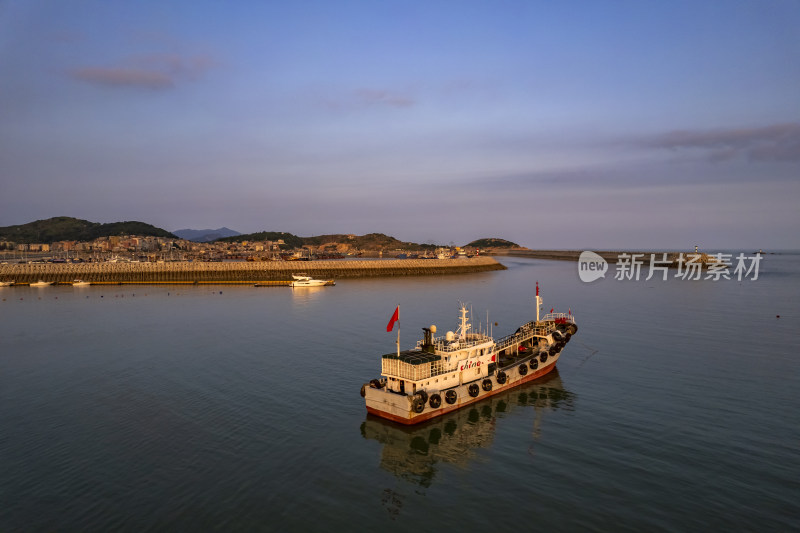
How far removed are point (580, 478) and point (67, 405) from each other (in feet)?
96.7

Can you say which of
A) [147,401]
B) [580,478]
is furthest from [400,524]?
[147,401]

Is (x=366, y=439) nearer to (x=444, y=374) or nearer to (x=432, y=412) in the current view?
(x=432, y=412)

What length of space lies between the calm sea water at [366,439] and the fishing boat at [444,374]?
0.91 meters

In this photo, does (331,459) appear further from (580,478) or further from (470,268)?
(470,268)

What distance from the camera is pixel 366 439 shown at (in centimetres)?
2277

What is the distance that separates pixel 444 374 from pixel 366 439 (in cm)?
639

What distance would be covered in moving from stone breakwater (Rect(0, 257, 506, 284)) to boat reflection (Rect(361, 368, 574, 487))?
294 ft

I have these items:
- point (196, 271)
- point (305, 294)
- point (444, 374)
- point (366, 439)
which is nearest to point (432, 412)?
point (444, 374)

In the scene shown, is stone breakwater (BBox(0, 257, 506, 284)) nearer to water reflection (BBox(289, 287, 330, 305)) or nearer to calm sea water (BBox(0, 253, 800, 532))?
water reflection (BBox(289, 287, 330, 305))

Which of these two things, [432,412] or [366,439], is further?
[432,412]

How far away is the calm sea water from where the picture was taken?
637 inches

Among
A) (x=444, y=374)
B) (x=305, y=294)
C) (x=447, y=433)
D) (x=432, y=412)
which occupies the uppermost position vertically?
(x=444, y=374)

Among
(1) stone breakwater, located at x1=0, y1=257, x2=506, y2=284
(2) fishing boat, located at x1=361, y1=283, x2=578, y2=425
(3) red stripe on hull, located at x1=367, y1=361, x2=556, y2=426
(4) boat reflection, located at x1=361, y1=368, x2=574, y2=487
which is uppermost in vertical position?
(1) stone breakwater, located at x1=0, y1=257, x2=506, y2=284

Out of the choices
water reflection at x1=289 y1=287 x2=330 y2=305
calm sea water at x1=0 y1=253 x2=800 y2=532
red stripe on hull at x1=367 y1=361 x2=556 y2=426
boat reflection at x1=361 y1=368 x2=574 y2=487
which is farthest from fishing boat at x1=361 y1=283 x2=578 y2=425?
water reflection at x1=289 y1=287 x2=330 y2=305
